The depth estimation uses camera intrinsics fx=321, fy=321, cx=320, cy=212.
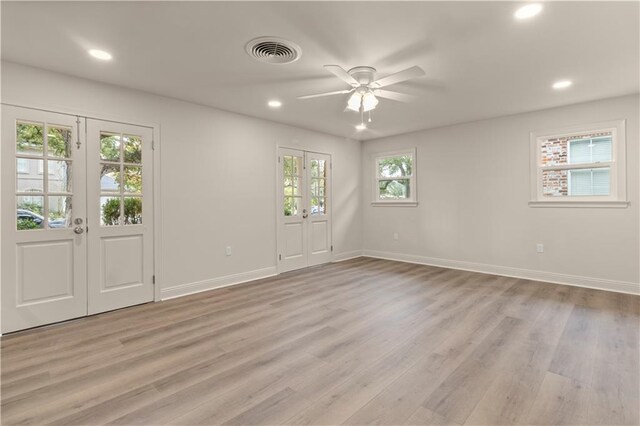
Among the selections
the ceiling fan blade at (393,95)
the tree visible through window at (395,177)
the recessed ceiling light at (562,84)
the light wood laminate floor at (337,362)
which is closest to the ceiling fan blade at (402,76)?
the ceiling fan blade at (393,95)

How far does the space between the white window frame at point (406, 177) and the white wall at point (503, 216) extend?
0.33 ft

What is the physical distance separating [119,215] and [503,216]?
214 inches

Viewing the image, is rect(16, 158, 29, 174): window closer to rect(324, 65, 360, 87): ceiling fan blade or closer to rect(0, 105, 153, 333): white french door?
rect(0, 105, 153, 333): white french door

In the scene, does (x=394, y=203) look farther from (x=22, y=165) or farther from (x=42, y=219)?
(x=22, y=165)

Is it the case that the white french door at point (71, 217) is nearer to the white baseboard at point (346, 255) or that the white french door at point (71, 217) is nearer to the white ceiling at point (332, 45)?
the white ceiling at point (332, 45)

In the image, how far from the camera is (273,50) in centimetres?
283

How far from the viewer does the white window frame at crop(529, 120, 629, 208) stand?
416 centimetres

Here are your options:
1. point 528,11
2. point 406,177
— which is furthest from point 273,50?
point 406,177

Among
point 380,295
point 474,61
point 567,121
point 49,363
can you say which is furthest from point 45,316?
point 567,121

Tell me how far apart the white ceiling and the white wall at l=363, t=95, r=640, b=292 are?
2.64 feet

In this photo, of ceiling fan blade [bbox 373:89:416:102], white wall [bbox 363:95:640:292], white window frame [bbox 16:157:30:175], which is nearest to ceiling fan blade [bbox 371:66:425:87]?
ceiling fan blade [bbox 373:89:416:102]

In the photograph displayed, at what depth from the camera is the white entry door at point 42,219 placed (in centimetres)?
302

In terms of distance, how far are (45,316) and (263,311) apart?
83.9 inches

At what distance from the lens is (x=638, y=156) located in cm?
405
